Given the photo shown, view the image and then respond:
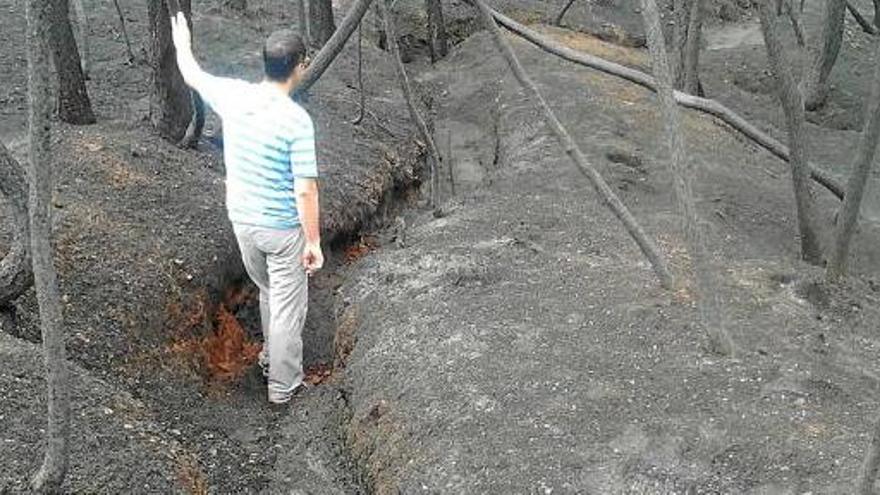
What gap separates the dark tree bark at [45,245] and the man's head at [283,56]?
199cm

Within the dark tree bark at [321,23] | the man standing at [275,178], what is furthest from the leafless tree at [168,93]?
the dark tree bark at [321,23]

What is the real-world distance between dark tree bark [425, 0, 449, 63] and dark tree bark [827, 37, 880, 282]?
1126 centimetres

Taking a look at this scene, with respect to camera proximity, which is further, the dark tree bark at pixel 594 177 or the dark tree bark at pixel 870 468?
the dark tree bark at pixel 594 177

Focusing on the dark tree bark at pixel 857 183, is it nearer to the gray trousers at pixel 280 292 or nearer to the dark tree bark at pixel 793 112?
the dark tree bark at pixel 793 112

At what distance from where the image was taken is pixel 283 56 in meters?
7.23

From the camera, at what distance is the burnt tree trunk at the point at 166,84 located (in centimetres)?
1097

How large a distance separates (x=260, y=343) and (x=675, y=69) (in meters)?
9.25

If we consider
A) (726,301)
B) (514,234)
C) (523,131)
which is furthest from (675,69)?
(726,301)

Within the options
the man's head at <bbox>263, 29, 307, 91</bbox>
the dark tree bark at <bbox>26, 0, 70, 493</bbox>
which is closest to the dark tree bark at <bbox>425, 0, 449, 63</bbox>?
the man's head at <bbox>263, 29, 307, 91</bbox>

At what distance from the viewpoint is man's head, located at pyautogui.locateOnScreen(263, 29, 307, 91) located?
7.21 m

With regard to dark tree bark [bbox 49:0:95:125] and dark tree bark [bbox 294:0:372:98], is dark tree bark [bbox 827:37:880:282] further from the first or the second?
dark tree bark [bbox 49:0:95:125]

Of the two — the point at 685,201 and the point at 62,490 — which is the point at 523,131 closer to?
the point at 685,201

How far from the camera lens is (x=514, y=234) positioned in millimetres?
10336

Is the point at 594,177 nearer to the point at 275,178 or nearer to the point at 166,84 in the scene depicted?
the point at 275,178
